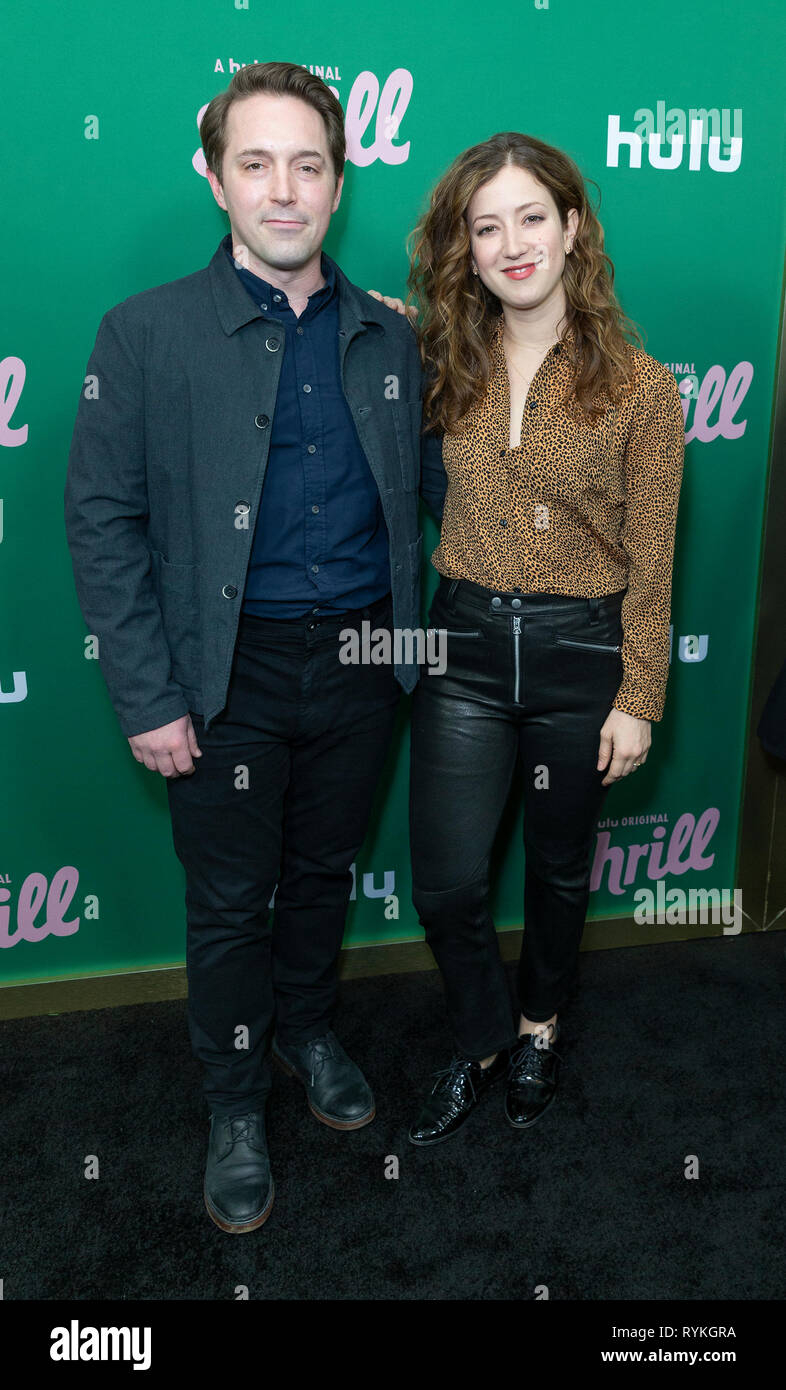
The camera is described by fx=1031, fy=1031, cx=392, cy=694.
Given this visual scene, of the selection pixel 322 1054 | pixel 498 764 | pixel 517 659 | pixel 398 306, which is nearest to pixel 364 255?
pixel 398 306

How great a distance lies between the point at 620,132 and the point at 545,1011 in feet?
5.94

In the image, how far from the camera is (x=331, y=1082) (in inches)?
82.0

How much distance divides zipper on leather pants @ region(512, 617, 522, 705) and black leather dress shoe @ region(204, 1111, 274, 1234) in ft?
3.06

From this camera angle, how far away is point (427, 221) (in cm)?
178

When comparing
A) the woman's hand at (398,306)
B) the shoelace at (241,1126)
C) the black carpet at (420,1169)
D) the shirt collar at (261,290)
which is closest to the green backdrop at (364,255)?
the woman's hand at (398,306)

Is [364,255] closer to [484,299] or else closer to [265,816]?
[484,299]

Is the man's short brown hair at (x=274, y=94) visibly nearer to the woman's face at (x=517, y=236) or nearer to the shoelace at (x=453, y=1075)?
the woman's face at (x=517, y=236)

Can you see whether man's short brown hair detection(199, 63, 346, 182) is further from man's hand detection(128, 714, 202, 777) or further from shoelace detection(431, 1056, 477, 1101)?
shoelace detection(431, 1056, 477, 1101)

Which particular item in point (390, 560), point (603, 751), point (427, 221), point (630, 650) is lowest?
point (603, 751)

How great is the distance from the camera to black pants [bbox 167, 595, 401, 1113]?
5.72 ft

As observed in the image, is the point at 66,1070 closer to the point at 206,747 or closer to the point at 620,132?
the point at 206,747

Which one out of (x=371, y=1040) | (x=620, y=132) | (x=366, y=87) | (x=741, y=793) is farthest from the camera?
(x=741, y=793)

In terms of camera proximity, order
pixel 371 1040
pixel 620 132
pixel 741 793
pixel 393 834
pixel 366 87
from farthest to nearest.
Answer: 1. pixel 741 793
2. pixel 393 834
3. pixel 371 1040
4. pixel 620 132
5. pixel 366 87

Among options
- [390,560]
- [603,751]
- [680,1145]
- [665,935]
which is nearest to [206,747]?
[390,560]
